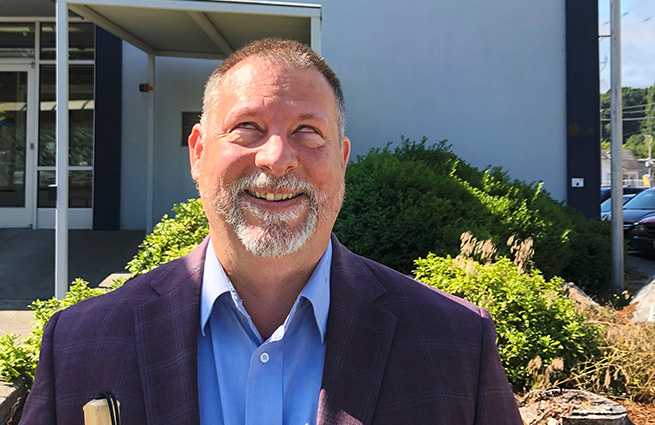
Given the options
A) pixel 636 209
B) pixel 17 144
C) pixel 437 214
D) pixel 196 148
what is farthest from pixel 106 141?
pixel 636 209

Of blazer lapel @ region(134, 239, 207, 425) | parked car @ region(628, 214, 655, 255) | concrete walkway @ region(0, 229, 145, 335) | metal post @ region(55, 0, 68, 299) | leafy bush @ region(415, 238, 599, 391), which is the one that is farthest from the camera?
parked car @ region(628, 214, 655, 255)

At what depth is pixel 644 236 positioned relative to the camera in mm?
12258

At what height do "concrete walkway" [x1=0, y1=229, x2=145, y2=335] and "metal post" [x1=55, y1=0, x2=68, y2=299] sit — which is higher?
"metal post" [x1=55, y1=0, x2=68, y2=299]

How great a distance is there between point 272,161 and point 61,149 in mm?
5358

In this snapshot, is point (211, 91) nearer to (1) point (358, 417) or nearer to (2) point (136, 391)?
(2) point (136, 391)

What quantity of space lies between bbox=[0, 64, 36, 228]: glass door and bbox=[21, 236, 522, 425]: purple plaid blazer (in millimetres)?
9526

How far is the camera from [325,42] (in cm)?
876

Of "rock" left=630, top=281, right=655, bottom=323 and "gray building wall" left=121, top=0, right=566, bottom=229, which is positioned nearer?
"rock" left=630, top=281, right=655, bottom=323

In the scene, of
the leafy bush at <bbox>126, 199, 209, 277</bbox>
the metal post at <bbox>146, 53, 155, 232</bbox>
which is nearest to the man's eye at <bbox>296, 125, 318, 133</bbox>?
the leafy bush at <bbox>126, 199, 209, 277</bbox>

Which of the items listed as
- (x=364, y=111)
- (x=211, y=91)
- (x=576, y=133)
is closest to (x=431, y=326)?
(x=211, y=91)

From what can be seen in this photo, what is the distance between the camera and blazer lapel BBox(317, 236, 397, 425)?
1473 mm

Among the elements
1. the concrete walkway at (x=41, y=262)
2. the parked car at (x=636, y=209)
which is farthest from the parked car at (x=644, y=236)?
the concrete walkway at (x=41, y=262)

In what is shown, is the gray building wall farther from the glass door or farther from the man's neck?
the man's neck

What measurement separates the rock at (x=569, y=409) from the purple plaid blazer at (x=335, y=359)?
2.08m
